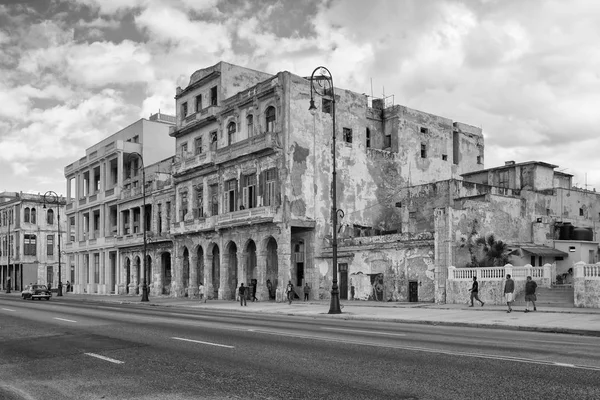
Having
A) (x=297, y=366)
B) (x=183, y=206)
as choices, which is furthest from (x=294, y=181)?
(x=297, y=366)

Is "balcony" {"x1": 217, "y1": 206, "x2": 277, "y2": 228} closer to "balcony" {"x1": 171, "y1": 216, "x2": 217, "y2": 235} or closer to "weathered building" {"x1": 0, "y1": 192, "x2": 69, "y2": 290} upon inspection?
"balcony" {"x1": 171, "y1": 216, "x2": 217, "y2": 235}

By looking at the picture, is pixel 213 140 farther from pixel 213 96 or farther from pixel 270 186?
pixel 270 186

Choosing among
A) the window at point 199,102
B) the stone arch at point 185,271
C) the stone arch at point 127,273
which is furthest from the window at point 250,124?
the stone arch at point 127,273

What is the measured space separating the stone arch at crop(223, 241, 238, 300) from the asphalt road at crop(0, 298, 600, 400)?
101 ft

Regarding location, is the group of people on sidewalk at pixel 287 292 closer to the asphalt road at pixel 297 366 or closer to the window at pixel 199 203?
the window at pixel 199 203

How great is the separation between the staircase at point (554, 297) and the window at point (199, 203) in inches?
1119

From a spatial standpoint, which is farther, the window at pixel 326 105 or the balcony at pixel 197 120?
the balcony at pixel 197 120

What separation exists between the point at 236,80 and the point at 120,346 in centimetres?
3802

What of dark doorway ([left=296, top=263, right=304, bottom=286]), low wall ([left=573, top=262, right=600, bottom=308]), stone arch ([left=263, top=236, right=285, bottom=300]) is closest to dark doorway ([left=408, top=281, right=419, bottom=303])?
dark doorway ([left=296, top=263, right=304, bottom=286])

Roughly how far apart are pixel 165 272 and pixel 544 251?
113ft

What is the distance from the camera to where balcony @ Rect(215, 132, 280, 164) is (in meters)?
43.0

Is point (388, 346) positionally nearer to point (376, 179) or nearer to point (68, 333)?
point (68, 333)

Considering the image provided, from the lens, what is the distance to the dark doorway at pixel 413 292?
36875mm

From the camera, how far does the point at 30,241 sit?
320ft
